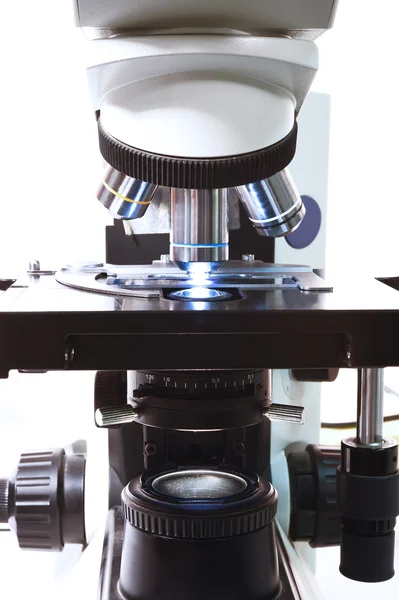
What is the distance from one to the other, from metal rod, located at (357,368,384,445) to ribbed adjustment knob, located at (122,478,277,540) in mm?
102

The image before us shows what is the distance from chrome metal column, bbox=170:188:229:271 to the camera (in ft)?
2.21

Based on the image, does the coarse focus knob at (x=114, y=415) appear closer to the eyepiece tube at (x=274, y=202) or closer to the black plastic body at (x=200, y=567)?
the black plastic body at (x=200, y=567)

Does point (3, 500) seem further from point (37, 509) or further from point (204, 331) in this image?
point (204, 331)

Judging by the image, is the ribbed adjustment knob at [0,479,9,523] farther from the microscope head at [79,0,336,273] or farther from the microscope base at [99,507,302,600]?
the microscope head at [79,0,336,273]

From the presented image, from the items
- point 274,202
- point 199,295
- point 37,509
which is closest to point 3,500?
point 37,509

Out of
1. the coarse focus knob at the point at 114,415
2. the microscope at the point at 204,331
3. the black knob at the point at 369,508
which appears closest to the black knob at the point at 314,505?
the microscope at the point at 204,331

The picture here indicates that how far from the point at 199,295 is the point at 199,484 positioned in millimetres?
181

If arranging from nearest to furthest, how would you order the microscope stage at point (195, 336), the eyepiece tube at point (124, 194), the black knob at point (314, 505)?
1. the microscope stage at point (195, 336)
2. the eyepiece tube at point (124, 194)
3. the black knob at point (314, 505)

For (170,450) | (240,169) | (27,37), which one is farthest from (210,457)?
(27,37)

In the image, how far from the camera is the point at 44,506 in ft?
2.45

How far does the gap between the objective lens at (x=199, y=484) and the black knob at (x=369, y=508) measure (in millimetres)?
99

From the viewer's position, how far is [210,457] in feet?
2.57

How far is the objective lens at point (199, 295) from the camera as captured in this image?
671 mm

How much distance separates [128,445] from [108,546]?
147 mm
